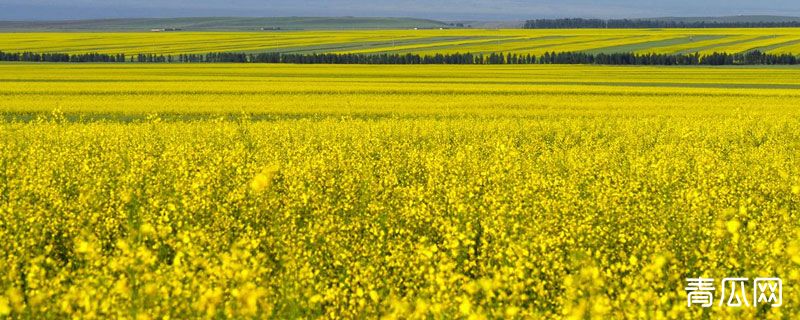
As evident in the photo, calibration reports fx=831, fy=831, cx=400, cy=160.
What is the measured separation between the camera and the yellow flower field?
5.49m

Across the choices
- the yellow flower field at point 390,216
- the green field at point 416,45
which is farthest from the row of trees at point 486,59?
the yellow flower field at point 390,216

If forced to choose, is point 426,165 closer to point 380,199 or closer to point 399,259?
point 380,199

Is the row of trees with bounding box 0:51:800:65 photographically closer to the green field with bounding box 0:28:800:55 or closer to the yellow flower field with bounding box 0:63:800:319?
the green field with bounding box 0:28:800:55

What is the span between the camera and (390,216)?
9.05m

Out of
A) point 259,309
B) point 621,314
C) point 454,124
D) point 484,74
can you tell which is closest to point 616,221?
point 621,314

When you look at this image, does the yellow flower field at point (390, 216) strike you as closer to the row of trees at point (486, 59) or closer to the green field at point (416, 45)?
the row of trees at point (486, 59)

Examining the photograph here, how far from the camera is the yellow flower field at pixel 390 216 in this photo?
5.49m

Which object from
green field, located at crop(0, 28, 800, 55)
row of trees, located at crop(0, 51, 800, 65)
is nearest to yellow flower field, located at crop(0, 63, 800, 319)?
row of trees, located at crop(0, 51, 800, 65)

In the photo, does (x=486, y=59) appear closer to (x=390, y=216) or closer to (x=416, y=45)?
→ (x=416, y=45)

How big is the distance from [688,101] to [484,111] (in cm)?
912

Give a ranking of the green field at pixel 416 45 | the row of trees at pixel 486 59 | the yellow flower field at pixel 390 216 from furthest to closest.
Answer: the green field at pixel 416 45
the row of trees at pixel 486 59
the yellow flower field at pixel 390 216

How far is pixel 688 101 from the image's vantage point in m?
30.8

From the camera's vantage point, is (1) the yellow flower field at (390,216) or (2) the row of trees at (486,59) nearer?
(1) the yellow flower field at (390,216)

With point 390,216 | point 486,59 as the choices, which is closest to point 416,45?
point 486,59
